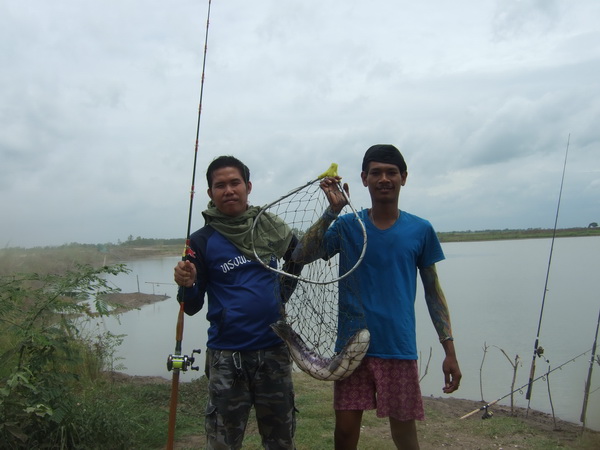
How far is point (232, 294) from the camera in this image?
238 centimetres

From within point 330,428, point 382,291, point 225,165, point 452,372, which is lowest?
point 330,428

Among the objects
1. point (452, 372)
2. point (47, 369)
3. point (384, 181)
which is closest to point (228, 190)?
point (384, 181)

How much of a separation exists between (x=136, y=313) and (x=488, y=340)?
1029 cm

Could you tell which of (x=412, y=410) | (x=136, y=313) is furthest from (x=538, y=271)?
(x=412, y=410)

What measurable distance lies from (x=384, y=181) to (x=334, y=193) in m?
0.28

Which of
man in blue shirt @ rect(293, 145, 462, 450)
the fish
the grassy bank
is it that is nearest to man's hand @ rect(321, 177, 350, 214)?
man in blue shirt @ rect(293, 145, 462, 450)

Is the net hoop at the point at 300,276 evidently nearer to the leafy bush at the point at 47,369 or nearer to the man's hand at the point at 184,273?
the man's hand at the point at 184,273

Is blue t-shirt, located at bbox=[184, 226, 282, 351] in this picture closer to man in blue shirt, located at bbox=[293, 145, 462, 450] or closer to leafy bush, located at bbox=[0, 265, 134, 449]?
man in blue shirt, located at bbox=[293, 145, 462, 450]

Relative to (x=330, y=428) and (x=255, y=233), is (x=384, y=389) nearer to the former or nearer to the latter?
(x=255, y=233)

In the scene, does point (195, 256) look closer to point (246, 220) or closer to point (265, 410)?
point (246, 220)

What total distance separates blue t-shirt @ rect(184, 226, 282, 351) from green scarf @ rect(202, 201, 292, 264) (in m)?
0.04

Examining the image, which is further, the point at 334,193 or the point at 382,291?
the point at 382,291

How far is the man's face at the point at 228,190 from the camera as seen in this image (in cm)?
244

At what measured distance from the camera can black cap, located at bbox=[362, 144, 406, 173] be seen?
2416 millimetres
